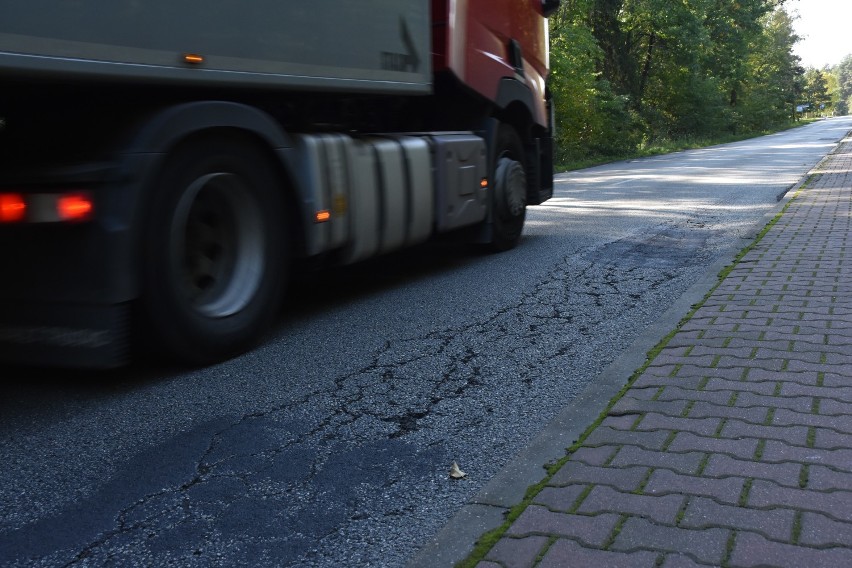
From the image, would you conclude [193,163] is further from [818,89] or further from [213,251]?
[818,89]

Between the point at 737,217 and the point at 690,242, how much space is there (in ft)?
7.71

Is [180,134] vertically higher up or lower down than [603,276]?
higher up

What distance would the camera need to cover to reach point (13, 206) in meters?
4.17

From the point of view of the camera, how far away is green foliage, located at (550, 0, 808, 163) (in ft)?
98.0

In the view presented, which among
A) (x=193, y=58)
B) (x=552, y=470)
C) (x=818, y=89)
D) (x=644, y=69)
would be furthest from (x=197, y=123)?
(x=818, y=89)

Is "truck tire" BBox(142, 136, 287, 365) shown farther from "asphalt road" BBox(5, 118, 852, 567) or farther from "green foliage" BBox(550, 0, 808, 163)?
"green foliage" BBox(550, 0, 808, 163)

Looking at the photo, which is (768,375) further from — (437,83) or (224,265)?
(437,83)

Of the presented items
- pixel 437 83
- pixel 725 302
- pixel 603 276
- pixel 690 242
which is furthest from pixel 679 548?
pixel 690 242

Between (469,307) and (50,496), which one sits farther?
(469,307)

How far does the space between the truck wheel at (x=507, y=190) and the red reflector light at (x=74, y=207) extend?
486cm

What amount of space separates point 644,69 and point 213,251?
140 ft

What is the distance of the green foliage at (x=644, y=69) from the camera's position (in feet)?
98.0

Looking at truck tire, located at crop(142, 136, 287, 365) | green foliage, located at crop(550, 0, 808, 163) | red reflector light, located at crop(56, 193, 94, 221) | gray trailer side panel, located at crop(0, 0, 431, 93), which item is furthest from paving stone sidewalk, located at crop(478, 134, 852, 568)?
green foliage, located at crop(550, 0, 808, 163)

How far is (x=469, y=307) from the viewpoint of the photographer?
6293 millimetres
